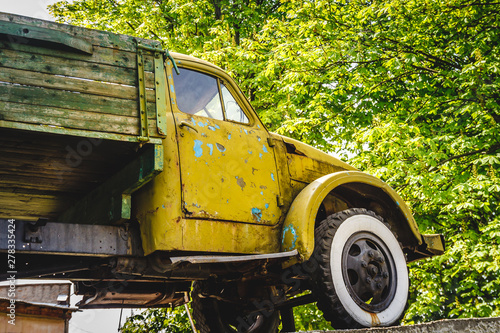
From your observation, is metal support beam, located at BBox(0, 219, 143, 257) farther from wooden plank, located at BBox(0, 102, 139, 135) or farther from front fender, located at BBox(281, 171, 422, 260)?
front fender, located at BBox(281, 171, 422, 260)

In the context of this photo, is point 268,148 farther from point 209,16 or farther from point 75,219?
point 209,16

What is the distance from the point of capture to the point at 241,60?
10.4 m

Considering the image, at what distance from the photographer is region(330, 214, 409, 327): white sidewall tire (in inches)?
164

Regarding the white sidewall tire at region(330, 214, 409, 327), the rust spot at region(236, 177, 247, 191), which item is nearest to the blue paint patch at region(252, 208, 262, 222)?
the rust spot at region(236, 177, 247, 191)

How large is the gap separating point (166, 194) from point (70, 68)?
1.11 m

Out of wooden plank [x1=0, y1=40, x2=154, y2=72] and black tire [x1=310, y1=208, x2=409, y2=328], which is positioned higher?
wooden plank [x1=0, y1=40, x2=154, y2=72]

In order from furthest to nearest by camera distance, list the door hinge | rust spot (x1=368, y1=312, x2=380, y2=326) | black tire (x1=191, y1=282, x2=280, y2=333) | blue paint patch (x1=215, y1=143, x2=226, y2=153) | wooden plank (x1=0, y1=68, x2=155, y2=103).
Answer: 1. black tire (x1=191, y1=282, x2=280, y2=333)
2. the door hinge
3. blue paint patch (x1=215, y1=143, x2=226, y2=153)
4. rust spot (x1=368, y1=312, x2=380, y2=326)
5. wooden plank (x1=0, y1=68, x2=155, y2=103)

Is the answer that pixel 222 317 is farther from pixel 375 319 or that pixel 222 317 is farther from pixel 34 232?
pixel 34 232

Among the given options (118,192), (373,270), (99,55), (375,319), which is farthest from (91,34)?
(375,319)

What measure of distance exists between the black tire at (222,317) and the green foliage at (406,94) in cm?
409

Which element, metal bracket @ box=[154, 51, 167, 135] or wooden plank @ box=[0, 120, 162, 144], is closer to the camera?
wooden plank @ box=[0, 120, 162, 144]

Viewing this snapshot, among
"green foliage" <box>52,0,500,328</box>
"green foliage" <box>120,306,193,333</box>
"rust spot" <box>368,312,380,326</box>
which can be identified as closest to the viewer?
"rust spot" <box>368,312,380,326</box>

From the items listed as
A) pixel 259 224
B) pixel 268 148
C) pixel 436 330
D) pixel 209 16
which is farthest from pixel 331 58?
pixel 436 330

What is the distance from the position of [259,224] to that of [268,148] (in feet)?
2.47
